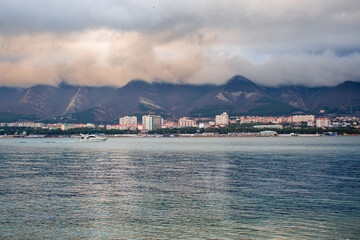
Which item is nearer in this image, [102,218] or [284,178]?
[102,218]

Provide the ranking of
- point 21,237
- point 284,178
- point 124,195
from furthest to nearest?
1. point 284,178
2. point 124,195
3. point 21,237

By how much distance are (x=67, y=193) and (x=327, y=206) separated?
17.3 meters

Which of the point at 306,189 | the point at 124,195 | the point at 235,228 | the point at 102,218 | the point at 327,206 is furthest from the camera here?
the point at 306,189

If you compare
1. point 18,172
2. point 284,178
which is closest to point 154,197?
point 284,178

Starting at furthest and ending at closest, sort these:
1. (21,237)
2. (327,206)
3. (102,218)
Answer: (327,206)
(102,218)
(21,237)

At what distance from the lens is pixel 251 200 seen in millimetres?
24047

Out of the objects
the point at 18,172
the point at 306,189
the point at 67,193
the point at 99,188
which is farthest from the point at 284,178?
the point at 18,172

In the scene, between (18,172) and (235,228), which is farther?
(18,172)

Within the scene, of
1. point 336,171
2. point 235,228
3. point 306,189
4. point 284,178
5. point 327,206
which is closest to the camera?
point 235,228

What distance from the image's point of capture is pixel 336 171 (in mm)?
38719

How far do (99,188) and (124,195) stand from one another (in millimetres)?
3856

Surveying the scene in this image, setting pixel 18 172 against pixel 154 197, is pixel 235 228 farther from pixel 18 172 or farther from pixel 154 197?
pixel 18 172

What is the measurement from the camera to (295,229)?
17.6m

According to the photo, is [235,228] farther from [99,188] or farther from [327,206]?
[99,188]
